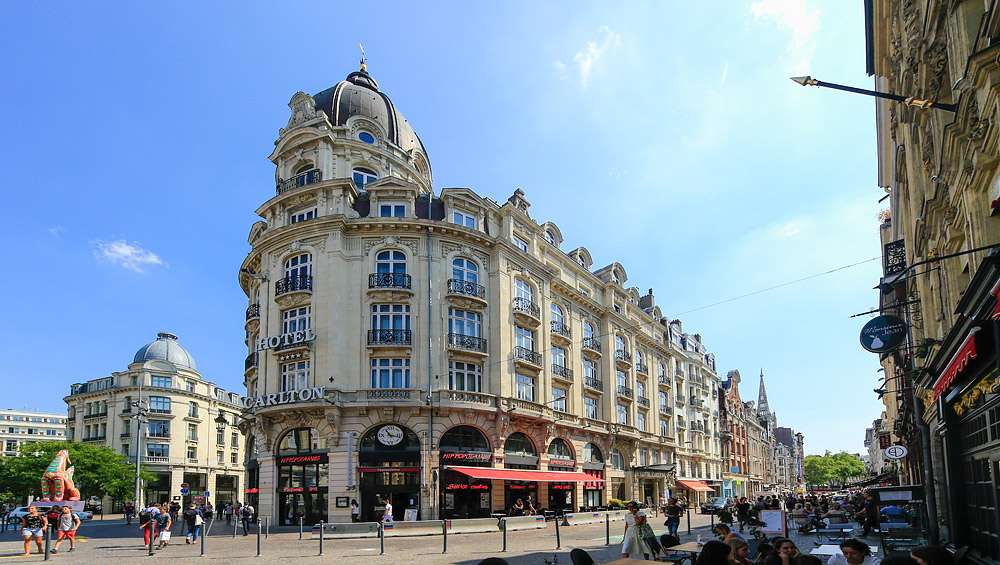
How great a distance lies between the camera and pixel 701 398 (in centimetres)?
7288

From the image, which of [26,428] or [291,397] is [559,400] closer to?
[291,397]

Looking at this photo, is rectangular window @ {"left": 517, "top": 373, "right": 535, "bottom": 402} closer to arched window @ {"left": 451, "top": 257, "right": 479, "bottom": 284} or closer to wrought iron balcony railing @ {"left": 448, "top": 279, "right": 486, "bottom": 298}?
wrought iron balcony railing @ {"left": 448, "top": 279, "right": 486, "bottom": 298}

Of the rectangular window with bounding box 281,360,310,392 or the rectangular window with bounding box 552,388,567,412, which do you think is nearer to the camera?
the rectangular window with bounding box 281,360,310,392

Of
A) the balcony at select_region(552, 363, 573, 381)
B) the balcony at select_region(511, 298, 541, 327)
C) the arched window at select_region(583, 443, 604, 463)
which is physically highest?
the balcony at select_region(511, 298, 541, 327)

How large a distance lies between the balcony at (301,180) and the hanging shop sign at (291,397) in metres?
11.5

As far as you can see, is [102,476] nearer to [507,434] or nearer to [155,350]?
[155,350]

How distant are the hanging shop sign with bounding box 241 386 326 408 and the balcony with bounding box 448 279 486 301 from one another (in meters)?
8.64

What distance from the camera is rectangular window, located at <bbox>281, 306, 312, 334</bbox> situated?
118 feet

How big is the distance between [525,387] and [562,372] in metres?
4.46

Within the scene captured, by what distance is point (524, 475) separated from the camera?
37.0 metres

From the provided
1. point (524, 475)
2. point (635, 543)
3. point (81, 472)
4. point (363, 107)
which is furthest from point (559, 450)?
point (81, 472)

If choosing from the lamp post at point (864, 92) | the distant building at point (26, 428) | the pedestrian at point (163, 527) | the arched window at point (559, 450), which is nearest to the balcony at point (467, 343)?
the arched window at point (559, 450)

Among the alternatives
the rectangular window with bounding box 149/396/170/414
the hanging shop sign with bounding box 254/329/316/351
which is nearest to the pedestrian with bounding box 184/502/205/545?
the hanging shop sign with bounding box 254/329/316/351

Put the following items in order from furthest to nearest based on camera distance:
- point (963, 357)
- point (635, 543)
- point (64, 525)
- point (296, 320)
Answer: point (296, 320) → point (64, 525) → point (635, 543) → point (963, 357)
